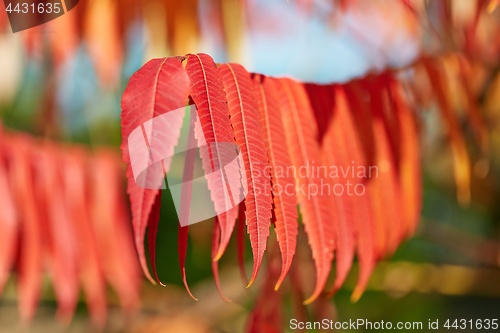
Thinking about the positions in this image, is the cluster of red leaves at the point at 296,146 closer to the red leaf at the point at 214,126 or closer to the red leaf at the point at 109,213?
the red leaf at the point at 214,126

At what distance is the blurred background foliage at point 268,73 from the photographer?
73cm

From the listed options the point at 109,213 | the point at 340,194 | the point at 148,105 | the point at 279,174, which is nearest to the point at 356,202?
the point at 340,194

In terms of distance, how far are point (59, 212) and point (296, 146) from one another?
356 mm

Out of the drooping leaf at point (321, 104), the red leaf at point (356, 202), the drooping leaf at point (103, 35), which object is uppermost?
the drooping leaf at point (103, 35)

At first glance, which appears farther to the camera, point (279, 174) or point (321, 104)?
point (321, 104)

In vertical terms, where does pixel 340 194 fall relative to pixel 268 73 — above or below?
below

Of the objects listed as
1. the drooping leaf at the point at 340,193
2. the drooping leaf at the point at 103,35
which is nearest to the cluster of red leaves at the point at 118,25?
the drooping leaf at the point at 103,35

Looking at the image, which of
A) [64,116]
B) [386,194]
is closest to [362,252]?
[386,194]

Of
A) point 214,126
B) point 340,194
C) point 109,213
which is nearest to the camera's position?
point 214,126

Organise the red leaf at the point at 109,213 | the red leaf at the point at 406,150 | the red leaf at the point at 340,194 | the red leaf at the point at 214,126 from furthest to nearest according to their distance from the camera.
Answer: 1. the red leaf at the point at 109,213
2. the red leaf at the point at 406,150
3. the red leaf at the point at 340,194
4. the red leaf at the point at 214,126

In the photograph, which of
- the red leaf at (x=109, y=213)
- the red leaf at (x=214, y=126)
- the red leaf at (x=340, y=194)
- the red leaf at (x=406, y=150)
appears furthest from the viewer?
the red leaf at (x=109, y=213)

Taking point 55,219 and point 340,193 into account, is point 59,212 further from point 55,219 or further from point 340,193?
point 340,193

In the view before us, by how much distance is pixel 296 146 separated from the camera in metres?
0.48

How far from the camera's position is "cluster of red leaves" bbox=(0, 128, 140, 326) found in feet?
2.17
